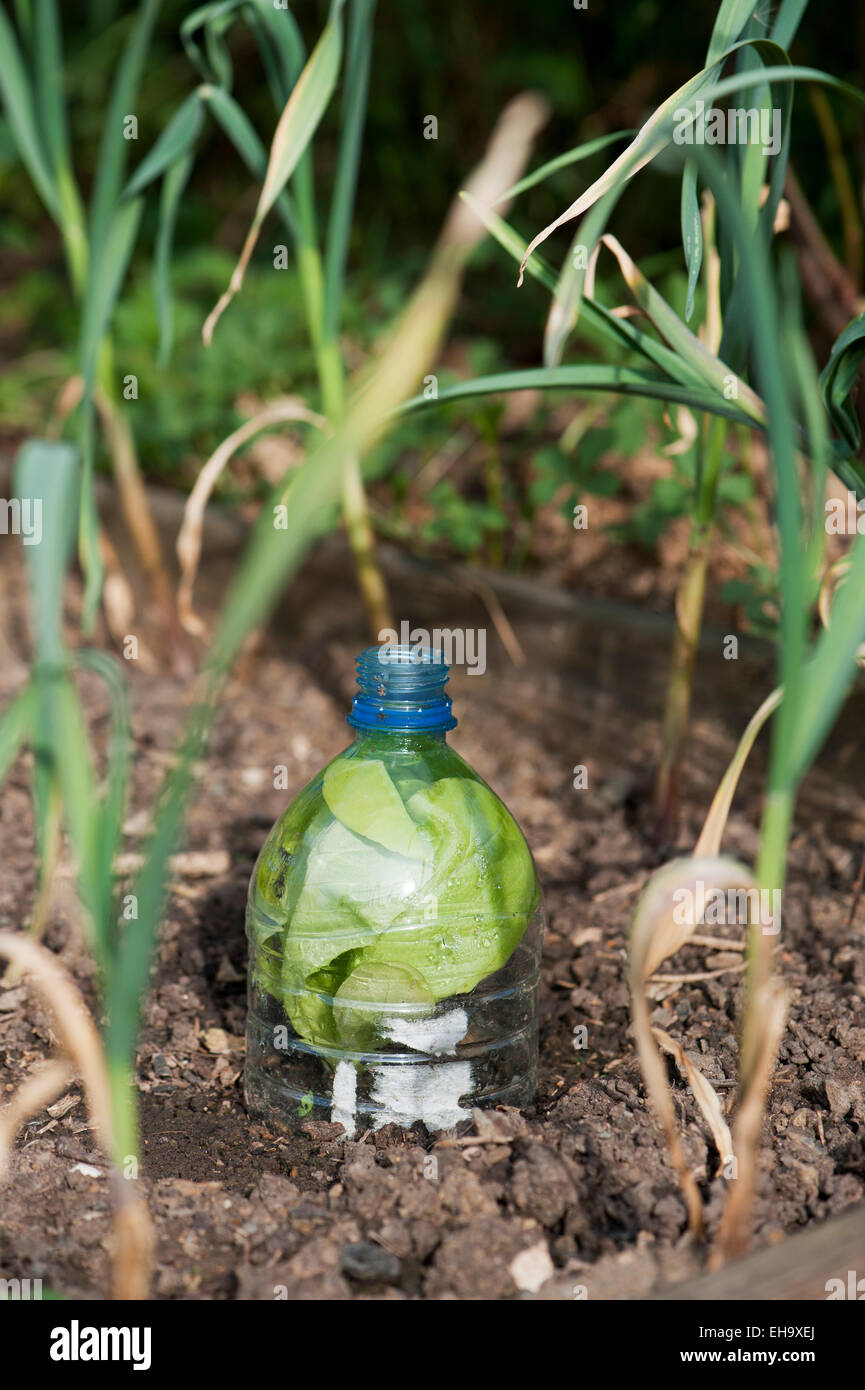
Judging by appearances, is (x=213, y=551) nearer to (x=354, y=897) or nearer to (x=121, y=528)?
(x=121, y=528)

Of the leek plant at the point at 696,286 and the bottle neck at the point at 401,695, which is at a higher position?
the leek plant at the point at 696,286

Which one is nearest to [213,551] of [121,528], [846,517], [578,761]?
[121,528]

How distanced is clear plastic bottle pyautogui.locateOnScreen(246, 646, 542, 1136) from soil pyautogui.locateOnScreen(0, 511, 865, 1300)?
0.05 m

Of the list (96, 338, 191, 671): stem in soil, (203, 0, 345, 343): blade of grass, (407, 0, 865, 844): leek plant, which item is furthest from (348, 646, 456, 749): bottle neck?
(96, 338, 191, 671): stem in soil

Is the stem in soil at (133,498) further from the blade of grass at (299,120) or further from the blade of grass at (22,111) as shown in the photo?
the blade of grass at (299,120)

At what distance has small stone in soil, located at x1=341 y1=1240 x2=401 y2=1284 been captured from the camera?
983 mm

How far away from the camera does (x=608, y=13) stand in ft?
9.26
